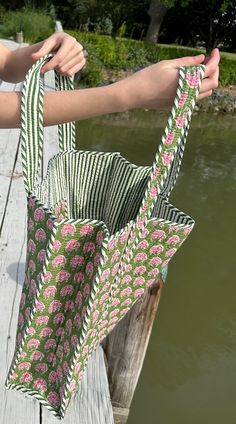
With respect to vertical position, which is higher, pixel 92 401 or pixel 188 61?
pixel 188 61

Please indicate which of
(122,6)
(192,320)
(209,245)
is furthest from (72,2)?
(192,320)

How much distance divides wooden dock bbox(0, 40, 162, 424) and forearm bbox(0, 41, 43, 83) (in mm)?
951

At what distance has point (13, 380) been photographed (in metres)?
1.27

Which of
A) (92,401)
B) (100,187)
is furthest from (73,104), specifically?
(92,401)

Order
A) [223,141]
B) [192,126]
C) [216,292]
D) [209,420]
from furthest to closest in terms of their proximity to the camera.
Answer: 1. [192,126]
2. [223,141]
3. [216,292]
4. [209,420]

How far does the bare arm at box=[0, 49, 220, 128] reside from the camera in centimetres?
92

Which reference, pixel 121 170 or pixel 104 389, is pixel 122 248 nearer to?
pixel 121 170

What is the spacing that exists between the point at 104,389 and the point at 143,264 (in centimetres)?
78

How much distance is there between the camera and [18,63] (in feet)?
4.13

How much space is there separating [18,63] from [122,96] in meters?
0.45

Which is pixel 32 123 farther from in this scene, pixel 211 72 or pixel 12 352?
pixel 12 352

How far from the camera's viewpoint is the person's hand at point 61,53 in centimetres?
110

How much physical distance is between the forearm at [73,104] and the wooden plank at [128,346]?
1.01 meters

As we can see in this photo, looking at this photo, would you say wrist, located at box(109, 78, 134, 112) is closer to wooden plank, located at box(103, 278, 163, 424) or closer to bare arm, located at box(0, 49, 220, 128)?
bare arm, located at box(0, 49, 220, 128)
